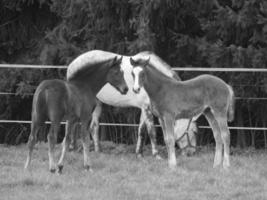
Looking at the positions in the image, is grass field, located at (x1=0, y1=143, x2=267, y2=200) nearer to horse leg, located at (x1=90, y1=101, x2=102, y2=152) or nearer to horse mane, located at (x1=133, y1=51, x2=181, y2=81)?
horse leg, located at (x1=90, y1=101, x2=102, y2=152)

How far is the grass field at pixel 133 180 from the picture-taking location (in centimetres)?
727

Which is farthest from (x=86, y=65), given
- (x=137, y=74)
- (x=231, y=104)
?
(x=231, y=104)

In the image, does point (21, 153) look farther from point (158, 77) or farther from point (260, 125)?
point (260, 125)

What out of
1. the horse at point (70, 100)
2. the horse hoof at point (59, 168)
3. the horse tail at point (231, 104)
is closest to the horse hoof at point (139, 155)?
the horse at point (70, 100)

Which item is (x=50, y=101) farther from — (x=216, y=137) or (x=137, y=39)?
(x=137, y=39)

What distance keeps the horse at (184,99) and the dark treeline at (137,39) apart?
281 cm

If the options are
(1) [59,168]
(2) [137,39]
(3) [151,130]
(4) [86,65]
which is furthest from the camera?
(2) [137,39]

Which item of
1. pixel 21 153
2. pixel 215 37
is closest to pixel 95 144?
pixel 21 153

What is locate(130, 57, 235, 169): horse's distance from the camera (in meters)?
9.57

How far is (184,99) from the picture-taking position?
9.68 m

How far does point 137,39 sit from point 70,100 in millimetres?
4250

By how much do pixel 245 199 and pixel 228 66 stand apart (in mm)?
6132

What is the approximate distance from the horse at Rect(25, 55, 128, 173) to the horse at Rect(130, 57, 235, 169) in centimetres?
45

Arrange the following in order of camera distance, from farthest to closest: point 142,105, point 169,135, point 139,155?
point 142,105 → point 139,155 → point 169,135
